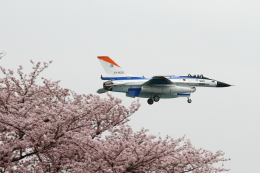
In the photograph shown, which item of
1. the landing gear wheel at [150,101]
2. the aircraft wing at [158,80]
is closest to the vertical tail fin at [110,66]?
the aircraft wing at [158,80]

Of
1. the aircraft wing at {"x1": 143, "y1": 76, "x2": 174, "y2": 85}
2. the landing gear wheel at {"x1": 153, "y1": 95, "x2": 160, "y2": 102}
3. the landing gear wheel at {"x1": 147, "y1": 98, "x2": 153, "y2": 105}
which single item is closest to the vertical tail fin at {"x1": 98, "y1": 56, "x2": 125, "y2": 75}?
the aircraft wing at {"x1": 143, "y1": 76, "x2": 174, "y2": 85}

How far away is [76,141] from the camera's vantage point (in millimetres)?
15625

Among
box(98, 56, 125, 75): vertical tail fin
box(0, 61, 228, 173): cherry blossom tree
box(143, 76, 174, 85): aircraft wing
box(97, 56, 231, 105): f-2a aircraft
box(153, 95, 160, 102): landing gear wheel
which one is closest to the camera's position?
box(0, 61, 228, 173): cherry blossom tree

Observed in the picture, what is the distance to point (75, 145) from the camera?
634 inches

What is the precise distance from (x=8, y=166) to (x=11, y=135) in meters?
1.68

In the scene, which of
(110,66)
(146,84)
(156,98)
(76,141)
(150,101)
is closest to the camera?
(76,141)

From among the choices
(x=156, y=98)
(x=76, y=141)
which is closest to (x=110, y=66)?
(x=156, y=98)

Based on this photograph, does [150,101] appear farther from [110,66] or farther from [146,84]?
[110,66]

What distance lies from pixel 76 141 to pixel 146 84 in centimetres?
1852

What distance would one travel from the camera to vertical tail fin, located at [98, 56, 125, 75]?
33875 millimetres

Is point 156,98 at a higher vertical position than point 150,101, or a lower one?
higher

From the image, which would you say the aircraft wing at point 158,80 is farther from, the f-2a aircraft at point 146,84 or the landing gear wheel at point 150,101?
the landing gear wheel at point 150,101

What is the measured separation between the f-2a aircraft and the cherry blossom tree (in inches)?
563

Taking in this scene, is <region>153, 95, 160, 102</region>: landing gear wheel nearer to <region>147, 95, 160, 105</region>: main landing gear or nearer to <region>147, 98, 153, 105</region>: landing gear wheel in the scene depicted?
<region>147, 95, 160, 105</region>: main landing gear
